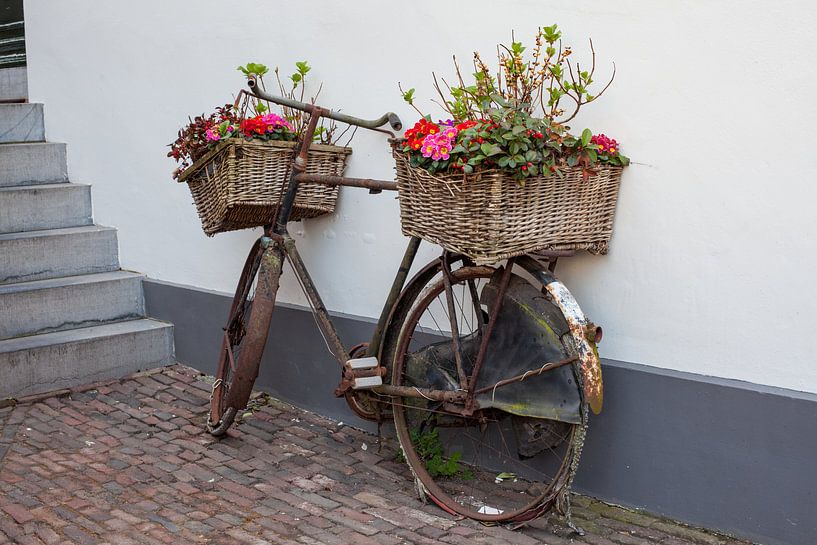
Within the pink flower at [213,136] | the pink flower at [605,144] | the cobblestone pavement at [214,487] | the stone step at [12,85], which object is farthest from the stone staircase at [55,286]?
the pink flower at [605,144]

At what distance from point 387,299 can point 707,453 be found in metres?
1.54

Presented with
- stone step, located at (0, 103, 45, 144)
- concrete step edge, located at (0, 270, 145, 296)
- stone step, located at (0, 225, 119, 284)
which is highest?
stone step, located at (0, 103, 45, 144)

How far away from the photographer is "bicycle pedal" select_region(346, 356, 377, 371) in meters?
4.24

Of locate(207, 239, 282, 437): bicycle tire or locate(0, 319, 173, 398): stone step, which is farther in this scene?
locate(0, 319, 173, 398): stone step

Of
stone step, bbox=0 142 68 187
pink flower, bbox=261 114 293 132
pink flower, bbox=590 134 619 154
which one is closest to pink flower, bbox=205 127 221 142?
pink flower, bbox=261 114 293 132

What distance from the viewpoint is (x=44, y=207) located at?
652 cm

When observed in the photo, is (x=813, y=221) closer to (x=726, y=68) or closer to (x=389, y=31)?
(x=726, y=68)

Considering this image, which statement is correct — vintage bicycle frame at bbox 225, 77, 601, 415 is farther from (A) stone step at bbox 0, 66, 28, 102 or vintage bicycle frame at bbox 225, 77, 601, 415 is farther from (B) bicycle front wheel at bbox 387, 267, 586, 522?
(A) stone step at bbox 0, 66, 28, 102

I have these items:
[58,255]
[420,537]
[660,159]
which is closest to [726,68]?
[660,159]

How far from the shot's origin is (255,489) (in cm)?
426

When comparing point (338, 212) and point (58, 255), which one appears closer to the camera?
point (338, 212)

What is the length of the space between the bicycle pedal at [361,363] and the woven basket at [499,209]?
2.64 feet

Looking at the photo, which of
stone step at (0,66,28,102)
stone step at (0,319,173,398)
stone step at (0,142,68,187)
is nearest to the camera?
stone step at (0,319,173,398)

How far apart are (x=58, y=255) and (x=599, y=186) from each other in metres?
4.02
